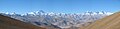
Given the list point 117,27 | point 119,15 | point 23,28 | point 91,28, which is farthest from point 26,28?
point 119,15

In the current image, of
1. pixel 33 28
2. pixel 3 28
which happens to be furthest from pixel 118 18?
pixel 3 28

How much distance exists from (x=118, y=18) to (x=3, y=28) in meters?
88.6

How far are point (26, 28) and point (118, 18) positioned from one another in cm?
6906

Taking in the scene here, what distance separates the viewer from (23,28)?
160 m

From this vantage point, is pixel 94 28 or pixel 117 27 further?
pixel 94 28

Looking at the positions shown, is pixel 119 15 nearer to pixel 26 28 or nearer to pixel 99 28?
pixel 99 28

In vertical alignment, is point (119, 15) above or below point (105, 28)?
above

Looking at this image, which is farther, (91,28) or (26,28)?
(91,28)

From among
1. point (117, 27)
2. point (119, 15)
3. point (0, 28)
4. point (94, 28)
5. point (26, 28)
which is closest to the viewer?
point (0, 28)

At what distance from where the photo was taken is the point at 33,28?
165 meters

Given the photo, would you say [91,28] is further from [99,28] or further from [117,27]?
[117,27]

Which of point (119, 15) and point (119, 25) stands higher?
point (119, 15)

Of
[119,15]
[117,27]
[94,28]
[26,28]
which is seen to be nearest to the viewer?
[117,27]

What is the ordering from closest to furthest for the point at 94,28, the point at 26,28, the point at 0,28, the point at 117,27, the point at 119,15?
1. the point at 0,28
2. the point at 117,27
3. the point at 26,28
4. the point at 94,28
5. the point at 119,15
